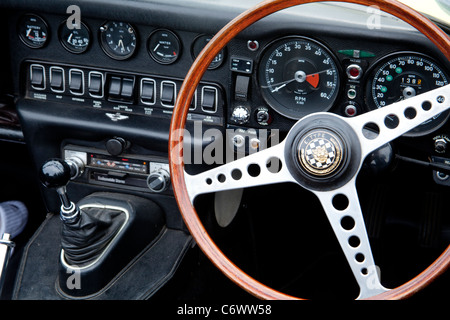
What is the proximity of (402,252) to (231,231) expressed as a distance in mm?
852

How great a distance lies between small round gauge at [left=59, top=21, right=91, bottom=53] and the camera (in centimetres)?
224

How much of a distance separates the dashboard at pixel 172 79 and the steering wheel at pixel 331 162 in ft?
0.89

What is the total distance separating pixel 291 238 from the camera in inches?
110

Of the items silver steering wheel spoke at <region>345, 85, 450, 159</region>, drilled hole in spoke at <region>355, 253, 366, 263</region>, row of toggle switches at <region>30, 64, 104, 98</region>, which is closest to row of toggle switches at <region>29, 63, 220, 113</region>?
row of toggle switches at <region>30, 64, 104, 98</region>

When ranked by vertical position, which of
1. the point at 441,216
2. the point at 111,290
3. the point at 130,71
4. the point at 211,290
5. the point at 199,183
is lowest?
the point at 211,290

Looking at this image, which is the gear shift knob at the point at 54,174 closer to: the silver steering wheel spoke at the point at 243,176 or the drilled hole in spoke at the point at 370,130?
the silver steering wheel spoke at the point at 243,176

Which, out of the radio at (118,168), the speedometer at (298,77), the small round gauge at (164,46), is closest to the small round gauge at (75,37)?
the small round gauge at (164,46)

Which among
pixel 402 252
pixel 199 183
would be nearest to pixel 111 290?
pixel 199 183

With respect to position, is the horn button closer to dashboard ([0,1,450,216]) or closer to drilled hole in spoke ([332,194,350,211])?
dashboard ([0,1,450,216])

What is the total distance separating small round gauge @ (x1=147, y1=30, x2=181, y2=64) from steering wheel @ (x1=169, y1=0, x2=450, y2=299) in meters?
0.50

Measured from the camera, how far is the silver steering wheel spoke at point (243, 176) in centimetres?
167

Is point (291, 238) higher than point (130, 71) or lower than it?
lower

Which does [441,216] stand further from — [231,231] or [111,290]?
[111,290]
